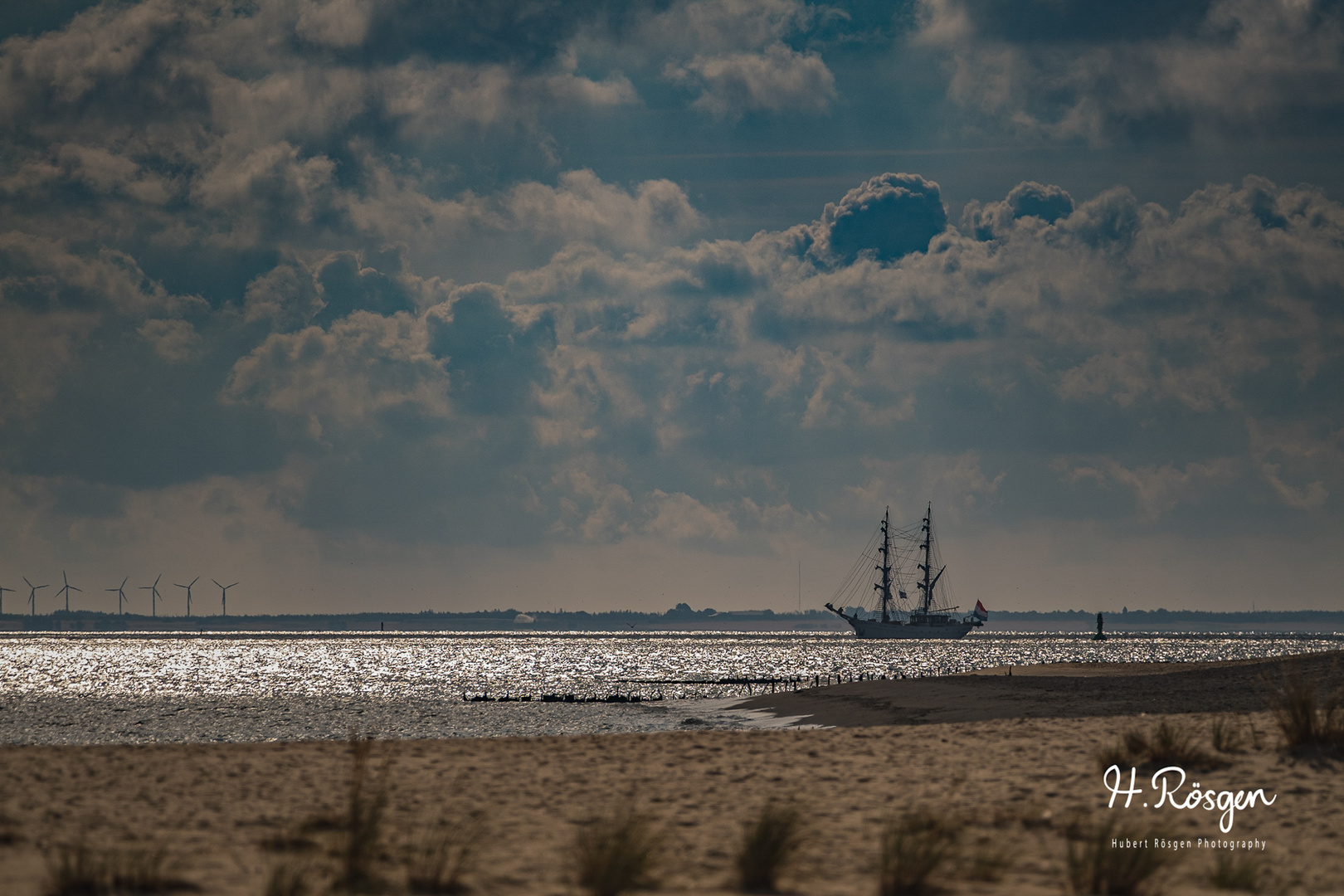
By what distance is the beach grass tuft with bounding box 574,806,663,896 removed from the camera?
10922 mm

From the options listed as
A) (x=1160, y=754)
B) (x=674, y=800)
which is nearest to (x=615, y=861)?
(x=674, y=800)

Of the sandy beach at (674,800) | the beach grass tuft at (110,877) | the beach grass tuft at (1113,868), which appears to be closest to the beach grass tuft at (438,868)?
the sandy beach at (674,800)

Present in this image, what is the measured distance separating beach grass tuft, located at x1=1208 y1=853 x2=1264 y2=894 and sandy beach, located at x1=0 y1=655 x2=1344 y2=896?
A: 118 millimetres

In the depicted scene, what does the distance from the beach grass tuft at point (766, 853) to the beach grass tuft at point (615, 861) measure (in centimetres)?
95

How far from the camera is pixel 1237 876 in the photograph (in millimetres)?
11477

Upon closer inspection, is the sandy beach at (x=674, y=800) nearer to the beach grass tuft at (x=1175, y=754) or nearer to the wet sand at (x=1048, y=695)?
the beach grass tuft at (x=1175, y=754)

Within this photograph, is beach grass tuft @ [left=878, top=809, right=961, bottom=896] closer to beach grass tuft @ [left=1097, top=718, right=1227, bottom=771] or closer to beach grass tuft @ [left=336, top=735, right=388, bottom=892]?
beach grass tuft @ [left=336, top=735, right=388, bottom=892]

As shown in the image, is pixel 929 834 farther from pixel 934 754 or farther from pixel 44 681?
pixel 44 681

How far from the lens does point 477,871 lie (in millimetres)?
11891

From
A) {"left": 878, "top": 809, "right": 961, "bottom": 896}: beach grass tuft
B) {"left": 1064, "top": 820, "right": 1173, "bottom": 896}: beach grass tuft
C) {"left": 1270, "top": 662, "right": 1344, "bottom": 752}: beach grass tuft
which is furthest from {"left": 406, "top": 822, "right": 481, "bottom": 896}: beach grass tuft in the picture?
{"left": 1270, "top": 662, "right": 1344, "bottom": 752}: beach grass tuft

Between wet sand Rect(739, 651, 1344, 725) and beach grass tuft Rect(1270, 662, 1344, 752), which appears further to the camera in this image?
wet sand Rect(739, 651, 1344, 725)

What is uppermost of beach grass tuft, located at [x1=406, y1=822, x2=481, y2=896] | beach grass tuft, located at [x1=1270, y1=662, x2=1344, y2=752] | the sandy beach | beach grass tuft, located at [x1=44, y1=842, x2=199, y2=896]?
beach grass tuft, located at [x1=1270, y1=662, x2=1344, y2=752]

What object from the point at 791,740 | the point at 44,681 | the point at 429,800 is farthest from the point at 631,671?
the point at 429,800

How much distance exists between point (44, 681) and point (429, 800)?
82445 millimetres
